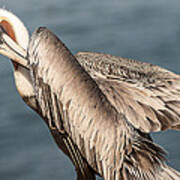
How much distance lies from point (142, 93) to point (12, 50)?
49.9 inches

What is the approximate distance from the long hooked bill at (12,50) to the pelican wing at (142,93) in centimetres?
66

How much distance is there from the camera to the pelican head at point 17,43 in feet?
18.9

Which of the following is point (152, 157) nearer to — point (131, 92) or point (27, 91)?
point (131, 92)

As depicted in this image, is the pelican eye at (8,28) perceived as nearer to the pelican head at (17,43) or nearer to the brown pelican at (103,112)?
the pelican head at (17,43)

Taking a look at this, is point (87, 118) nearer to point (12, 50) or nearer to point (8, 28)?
point (12, 50)

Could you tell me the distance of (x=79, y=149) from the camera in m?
5.15

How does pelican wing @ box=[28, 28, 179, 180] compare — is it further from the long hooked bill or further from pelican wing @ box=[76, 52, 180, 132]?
the long hooked bill

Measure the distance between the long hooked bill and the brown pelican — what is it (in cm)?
5

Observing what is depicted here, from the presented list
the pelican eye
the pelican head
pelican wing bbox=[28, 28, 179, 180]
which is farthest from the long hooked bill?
pelican wing bbox=[28, 28, 179, 180]

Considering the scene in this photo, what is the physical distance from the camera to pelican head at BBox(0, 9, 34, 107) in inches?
227

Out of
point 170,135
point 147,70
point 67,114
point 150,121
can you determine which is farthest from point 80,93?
point 170,135

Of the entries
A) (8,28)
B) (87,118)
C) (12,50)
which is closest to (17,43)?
(8,28)

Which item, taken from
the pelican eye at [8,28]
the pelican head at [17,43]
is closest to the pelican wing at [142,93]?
the pelican head at [17,43]

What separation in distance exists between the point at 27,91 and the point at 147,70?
3.73 ft
